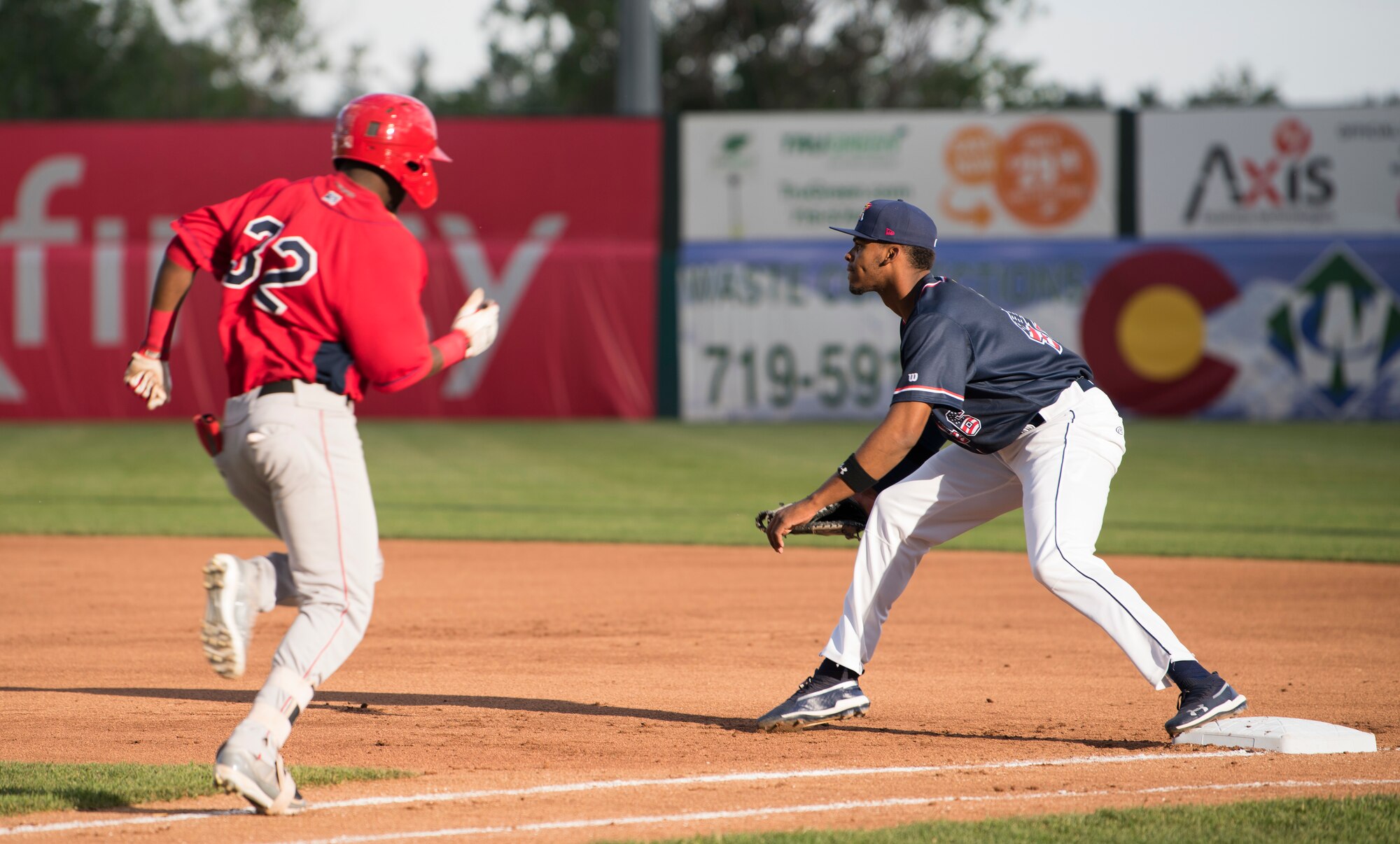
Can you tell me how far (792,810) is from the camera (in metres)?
4.09

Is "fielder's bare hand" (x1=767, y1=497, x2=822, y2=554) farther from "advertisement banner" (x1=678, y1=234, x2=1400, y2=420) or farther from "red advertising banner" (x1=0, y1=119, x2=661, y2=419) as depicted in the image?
"advertisement banner" (x1=678, y1=234, x2=1400, y2=420)

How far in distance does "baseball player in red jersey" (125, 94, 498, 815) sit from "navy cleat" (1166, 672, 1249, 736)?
2.65 m

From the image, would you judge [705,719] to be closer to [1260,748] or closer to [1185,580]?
[1260,748]

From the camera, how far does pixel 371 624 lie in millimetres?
7664

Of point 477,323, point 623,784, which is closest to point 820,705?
point 623,784

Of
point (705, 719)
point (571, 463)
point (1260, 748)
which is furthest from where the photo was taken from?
point (571, 463)

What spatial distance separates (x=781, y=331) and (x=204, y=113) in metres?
33.9

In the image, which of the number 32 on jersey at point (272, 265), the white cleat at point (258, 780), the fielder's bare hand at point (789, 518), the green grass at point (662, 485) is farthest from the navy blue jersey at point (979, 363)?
the green grass at point (662, 485)

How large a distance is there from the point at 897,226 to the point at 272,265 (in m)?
2.11

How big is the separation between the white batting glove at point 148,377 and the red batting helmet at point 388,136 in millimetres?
780

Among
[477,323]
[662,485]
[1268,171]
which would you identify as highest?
[1268,171]

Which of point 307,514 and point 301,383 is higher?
point 301,383

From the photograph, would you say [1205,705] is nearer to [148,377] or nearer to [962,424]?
[962,424]

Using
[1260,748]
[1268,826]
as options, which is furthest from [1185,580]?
[1268,826]
